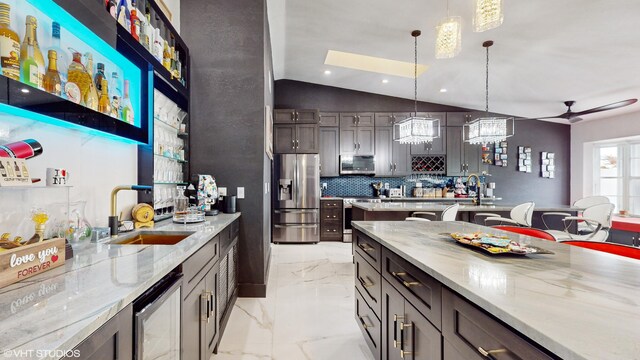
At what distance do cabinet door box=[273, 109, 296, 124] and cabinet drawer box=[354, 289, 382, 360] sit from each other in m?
4.19

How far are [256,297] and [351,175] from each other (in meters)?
3.89

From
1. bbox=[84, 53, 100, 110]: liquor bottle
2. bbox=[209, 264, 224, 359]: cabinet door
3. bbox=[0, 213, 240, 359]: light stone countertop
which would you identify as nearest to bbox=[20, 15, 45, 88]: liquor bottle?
bbox=[84, 53, 100, 110]: liquor bottle

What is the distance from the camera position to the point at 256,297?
116 inches

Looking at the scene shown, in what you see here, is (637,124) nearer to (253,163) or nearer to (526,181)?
(526,181)

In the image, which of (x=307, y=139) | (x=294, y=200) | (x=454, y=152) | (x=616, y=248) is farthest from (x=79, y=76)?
(x=454, y=152)

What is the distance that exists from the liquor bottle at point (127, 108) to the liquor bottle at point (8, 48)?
2.48ft

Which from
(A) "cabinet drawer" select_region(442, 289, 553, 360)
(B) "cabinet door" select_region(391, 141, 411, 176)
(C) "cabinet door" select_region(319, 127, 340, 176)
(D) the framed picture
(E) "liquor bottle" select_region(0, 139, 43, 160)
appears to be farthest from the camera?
(B) "cabinet door" select_region(391, 141, 411, 176)

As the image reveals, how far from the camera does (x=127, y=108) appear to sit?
186 cm

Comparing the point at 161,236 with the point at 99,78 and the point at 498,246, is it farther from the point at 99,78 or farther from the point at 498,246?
the point at 498,246

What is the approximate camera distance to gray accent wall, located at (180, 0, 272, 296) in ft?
9.70

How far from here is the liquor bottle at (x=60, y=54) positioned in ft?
4.20

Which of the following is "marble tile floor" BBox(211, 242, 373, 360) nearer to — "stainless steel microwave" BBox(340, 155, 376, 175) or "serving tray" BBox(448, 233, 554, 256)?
"serving tray" BBox(448, 233, 554, 256)

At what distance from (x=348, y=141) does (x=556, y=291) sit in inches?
214

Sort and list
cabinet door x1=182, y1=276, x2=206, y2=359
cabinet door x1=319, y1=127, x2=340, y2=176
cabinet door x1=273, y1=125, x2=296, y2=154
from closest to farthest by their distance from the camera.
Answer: cabinet door x1=182, y1=276, x2=206, y2=359
cabinet door x1=273, y1=125, x2=296, y2=154
cabinet door x1=319, y1=127, x2=340, y2=176
